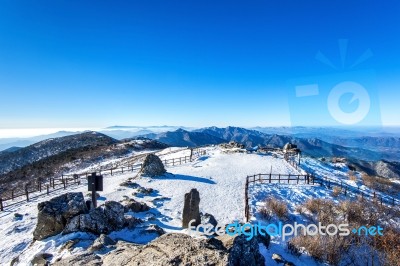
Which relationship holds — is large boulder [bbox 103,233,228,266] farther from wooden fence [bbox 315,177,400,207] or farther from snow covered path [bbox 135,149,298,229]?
wooden fence [bbox 315,177,400,207]

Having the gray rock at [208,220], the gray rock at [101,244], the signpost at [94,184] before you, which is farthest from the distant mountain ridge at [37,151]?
the gray rock at [101,244]

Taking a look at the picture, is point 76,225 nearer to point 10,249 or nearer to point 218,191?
point 10,249

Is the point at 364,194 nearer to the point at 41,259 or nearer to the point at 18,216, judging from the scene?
the point at 41,259

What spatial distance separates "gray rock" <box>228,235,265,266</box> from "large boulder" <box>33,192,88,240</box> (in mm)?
8205

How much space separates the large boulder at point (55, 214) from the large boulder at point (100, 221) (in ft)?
2.14

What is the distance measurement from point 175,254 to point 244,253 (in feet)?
5.49

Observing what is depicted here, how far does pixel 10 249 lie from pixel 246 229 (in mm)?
10850

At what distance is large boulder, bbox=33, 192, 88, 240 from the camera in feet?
35.4

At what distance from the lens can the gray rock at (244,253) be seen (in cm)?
555

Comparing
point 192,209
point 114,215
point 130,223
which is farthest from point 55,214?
point 192,209

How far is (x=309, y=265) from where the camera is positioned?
8.81 m

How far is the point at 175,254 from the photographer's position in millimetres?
5461

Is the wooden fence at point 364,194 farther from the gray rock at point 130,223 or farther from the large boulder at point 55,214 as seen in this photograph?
the large boulder at point 55,214

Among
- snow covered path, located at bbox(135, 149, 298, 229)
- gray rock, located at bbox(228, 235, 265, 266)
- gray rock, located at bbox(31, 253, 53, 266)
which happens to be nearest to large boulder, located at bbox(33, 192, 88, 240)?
gray rock, located at bbox(31, 253, 53, 266)
